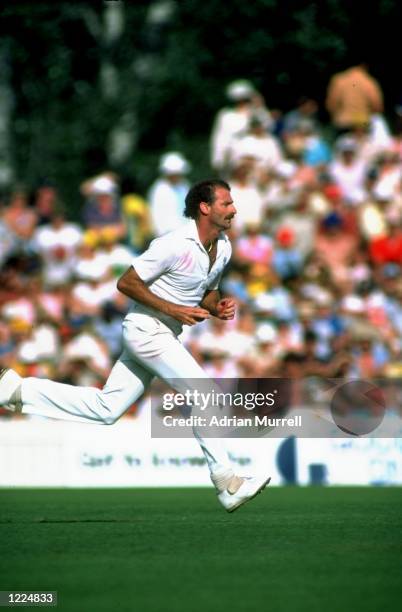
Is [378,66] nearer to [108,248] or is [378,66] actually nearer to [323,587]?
[108,248]

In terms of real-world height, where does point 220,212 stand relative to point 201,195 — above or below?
below

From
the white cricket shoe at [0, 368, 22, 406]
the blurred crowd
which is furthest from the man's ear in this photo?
the blurred crowd

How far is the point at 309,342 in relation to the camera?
14273 mm

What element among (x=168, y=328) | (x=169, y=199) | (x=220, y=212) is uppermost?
(x=169, y=199)

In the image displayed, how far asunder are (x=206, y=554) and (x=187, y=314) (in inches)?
63.7

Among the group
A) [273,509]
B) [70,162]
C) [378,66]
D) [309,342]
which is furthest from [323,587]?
[70,162]

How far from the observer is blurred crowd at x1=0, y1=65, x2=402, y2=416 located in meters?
14.5

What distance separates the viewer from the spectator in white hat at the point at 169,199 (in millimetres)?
16047

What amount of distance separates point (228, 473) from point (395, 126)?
9908 mm

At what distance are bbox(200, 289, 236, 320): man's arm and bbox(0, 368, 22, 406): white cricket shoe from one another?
122 cm

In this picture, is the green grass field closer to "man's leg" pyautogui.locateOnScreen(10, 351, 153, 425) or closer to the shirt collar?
"man's leg" pyautogui.locateOnScreen(10, 351, 153, 425)

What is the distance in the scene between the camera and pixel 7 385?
9.15 meters

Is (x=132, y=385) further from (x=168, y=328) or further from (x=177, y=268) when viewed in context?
(x=177, y=268)

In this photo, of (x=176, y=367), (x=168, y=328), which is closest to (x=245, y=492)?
(x=176, y=367)
